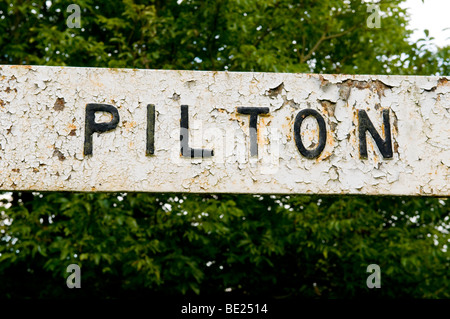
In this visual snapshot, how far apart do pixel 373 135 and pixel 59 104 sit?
0.64 meters

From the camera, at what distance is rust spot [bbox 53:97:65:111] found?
3.35 feet

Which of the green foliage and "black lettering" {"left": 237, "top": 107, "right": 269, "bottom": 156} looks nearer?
"black lettering" {"left": 237, "top": 107, "right": 269, "bottom": 156}

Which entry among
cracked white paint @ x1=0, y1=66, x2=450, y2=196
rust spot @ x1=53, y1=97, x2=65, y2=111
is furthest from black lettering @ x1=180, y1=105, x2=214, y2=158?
rust spot @ x1=53, y1=97, x2=65, y2=111

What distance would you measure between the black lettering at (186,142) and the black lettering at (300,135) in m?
0.18

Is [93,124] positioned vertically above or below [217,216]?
above

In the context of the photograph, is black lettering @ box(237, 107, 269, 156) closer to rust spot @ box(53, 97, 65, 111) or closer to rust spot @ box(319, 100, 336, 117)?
rust spot @ box(319, 100, 336, 117)

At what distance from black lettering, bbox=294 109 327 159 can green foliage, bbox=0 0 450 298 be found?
2119 mm

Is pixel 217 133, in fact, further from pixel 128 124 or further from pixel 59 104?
pixel 59 104

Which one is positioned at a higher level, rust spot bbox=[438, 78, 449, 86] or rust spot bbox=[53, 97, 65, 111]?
rust spot bbox=[438, 78, 449, 86]

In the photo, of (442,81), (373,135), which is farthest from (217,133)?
(442,81)

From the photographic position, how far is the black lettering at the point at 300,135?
1028 mm

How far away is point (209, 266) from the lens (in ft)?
13.2

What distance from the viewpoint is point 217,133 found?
1027 mm
